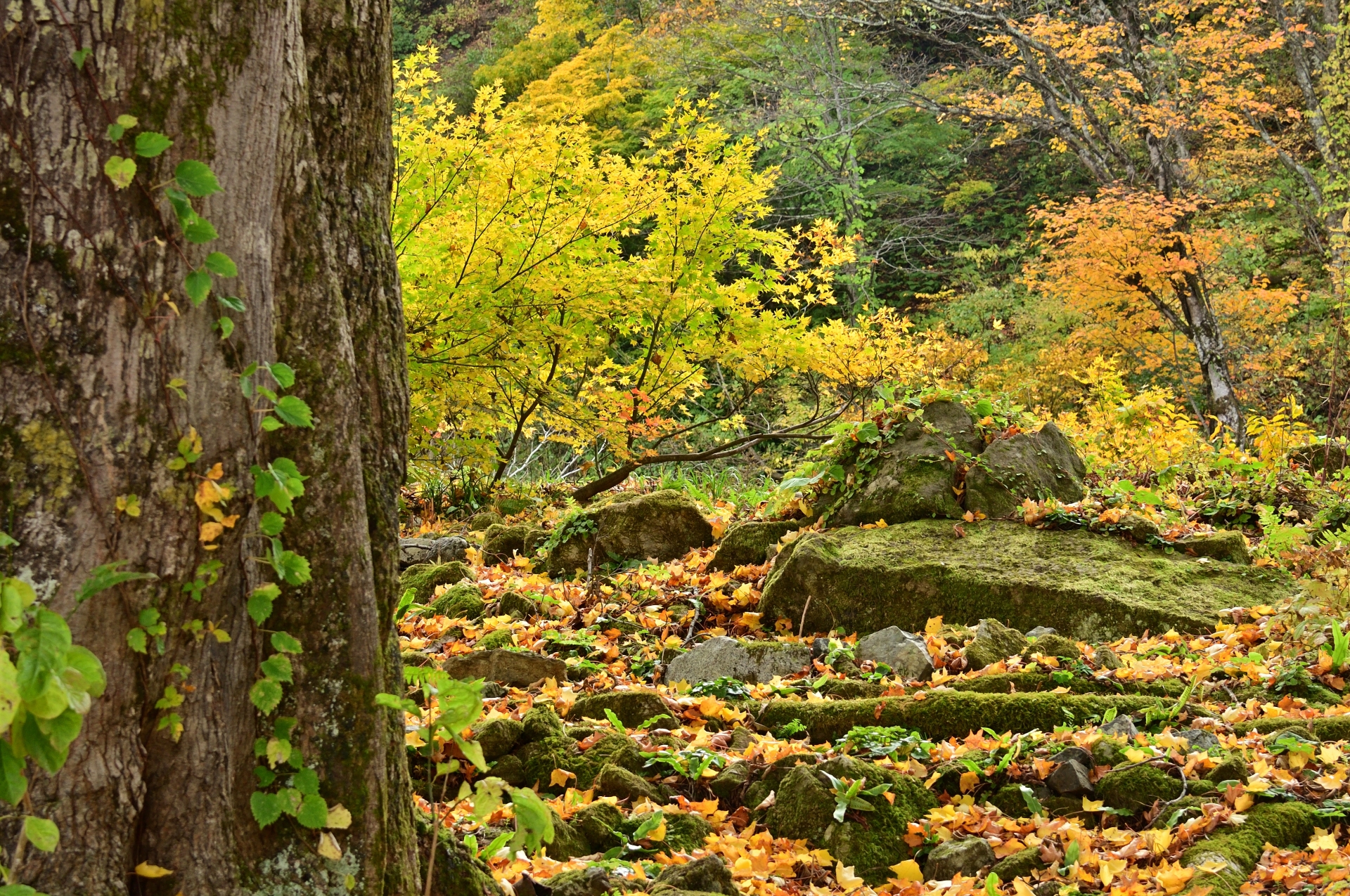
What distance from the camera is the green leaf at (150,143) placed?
5.18 ft

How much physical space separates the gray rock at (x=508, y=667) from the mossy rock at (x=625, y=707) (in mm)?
414

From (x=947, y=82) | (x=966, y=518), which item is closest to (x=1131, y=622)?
(x=966, y=518)

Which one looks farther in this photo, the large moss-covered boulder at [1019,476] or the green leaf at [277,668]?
the large moss-covered boulder at [1019,476]

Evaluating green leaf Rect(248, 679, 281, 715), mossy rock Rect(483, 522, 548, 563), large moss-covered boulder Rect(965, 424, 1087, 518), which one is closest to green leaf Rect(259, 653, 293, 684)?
green leaf Rect(248, 679, 281, 715)

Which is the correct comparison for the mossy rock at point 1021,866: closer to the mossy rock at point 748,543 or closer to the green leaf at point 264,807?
the green leaf at point 264,807

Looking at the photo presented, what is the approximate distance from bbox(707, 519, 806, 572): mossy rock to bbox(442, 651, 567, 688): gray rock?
1805 mm

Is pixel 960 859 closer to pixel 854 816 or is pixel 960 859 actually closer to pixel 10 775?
pixel 854 816

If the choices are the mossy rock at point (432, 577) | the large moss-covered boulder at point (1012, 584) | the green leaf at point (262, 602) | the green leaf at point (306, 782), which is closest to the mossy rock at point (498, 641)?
the mossy rock at point (432, 577)

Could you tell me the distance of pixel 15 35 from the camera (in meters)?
1.58

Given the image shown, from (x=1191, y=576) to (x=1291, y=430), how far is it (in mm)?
3309

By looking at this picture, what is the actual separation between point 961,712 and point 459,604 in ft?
8.70

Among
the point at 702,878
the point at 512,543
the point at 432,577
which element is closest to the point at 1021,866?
the point at 702,878

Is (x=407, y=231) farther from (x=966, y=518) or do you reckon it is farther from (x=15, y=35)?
(x=15, y=35)

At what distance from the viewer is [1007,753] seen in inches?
131
